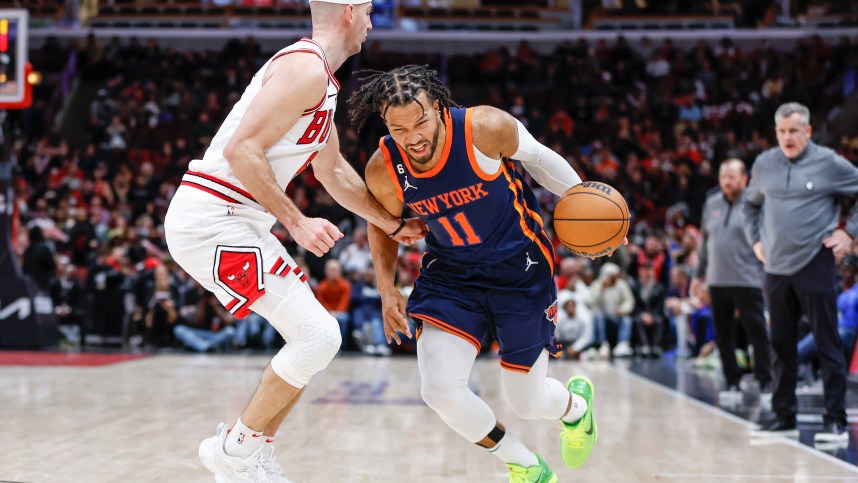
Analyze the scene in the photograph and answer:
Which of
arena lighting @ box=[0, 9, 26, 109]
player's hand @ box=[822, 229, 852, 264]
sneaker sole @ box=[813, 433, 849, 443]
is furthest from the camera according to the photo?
arena lighting @ box=[0, 9, 26, 109]

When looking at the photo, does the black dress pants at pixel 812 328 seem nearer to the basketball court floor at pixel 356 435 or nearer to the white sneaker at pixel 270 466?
the basketball court floor at pixel 356 435

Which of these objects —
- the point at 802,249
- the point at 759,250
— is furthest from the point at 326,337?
the point at 759,250

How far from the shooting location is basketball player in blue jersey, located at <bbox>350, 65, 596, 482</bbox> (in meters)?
3.74

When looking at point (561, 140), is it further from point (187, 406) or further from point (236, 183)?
point (236, 183)

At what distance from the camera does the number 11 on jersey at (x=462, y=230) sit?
12.6 feet

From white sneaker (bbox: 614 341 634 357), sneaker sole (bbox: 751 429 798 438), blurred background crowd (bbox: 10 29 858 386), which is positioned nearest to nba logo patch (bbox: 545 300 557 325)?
sneaker sole (bbox: 751 429 798 438)

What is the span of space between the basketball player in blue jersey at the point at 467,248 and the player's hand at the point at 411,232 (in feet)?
0.24

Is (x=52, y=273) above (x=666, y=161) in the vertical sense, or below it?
below

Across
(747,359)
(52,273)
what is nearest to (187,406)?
(747,359)

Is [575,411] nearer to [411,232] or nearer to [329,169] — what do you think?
[411,232]

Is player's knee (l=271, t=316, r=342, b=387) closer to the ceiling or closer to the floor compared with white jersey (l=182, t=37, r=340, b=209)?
closer to the floor

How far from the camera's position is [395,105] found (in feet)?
11.7

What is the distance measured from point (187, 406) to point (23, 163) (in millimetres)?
13040

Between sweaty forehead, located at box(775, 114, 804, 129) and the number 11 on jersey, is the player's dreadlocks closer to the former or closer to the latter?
the number 11 on jersey
